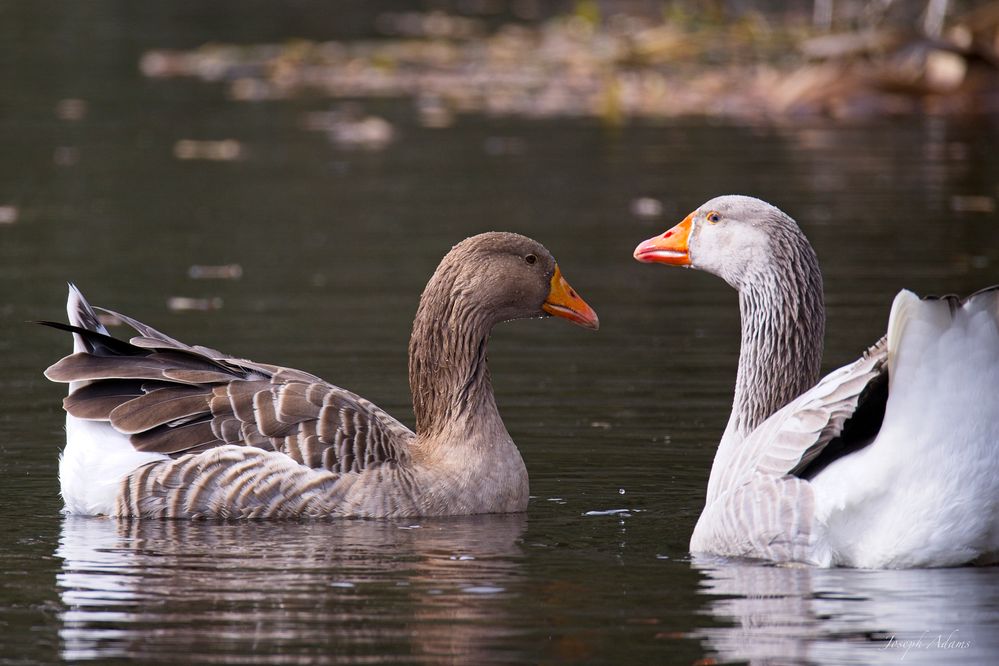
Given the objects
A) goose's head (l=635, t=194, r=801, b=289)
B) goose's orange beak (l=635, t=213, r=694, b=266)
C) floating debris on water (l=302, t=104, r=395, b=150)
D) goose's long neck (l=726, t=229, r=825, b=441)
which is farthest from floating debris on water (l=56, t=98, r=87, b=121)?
goose's long neck (l=726, t=229, r=825, b=441)

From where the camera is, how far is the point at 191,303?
1495 centimetres

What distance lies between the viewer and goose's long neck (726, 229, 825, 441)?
8.79m

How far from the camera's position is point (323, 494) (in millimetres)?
9156

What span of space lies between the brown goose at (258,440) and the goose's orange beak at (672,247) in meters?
0.94

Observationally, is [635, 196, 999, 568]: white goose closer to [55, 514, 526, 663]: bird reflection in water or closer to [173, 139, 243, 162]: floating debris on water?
[55, 514, 526, 663]: bird reflection in water

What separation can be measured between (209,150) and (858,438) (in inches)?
723

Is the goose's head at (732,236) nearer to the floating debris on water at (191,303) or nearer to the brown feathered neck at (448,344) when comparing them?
the brown feathered neck at (448,344)

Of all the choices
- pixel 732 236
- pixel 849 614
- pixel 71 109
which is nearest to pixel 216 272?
pixel 732 236

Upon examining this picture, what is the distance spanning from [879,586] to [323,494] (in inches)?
121

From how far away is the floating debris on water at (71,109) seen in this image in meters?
28.5

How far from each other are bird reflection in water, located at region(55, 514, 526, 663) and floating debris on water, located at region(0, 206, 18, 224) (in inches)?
441

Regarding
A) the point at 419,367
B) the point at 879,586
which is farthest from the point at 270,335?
the point at 879,586

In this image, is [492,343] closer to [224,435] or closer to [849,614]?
[224,435]

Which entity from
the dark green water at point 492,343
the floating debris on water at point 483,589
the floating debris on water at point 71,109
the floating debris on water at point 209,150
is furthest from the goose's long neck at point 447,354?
the floating debris on water at point 71,109
